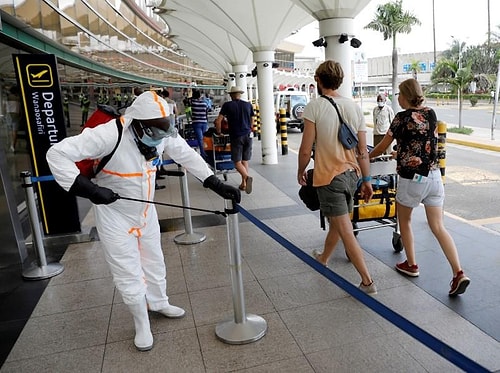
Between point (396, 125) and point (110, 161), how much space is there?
252 centimetres

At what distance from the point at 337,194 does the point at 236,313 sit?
139cm

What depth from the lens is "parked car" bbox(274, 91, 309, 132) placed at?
70.4 ft

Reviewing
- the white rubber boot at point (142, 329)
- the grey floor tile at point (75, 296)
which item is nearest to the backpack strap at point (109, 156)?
the white rubber boot at point (142, 329)

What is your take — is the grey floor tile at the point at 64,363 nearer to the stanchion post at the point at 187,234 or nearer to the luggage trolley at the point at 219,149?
the stanchion post at the point at 187,234

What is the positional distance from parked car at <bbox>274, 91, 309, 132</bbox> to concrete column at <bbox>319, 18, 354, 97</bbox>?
1416 centimetres

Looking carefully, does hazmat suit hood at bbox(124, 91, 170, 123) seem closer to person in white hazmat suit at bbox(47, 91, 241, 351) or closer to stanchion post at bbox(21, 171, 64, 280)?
person in white hazmat suit at bbox(47, 91, 241, 351)

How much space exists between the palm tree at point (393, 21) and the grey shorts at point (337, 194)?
96.0 feet

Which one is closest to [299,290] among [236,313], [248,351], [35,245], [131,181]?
[236,313]

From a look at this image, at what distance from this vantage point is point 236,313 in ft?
11.3

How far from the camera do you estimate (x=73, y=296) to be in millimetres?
4297

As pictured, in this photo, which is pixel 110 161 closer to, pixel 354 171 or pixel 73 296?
pixel 73 296

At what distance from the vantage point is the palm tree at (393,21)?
101ft

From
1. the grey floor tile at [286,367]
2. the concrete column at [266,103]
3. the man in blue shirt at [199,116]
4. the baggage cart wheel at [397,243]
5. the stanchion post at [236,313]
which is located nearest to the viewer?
the grey floor tile at [286,367]

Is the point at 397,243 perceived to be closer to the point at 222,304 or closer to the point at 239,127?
the point at 222,304
